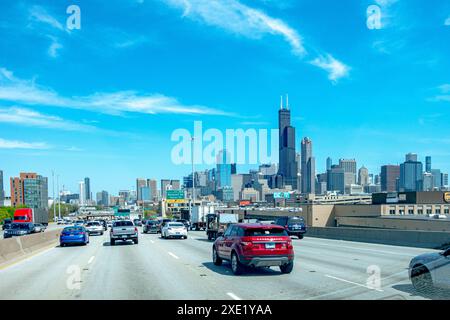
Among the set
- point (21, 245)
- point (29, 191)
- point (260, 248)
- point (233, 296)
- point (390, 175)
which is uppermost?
point (260, 248)

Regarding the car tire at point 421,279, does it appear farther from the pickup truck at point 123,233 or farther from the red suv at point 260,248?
the pickup truck at point 123,233

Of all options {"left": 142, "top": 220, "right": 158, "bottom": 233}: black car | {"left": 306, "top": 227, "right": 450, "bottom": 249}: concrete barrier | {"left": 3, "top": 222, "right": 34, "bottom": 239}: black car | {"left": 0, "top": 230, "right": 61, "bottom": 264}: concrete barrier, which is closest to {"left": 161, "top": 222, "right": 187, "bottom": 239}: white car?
{"left": 0, "top": 230, "right": 61, "bottom": 264}: concrete barrier

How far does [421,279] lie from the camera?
11070 millimetres

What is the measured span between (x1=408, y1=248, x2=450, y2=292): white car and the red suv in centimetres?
419

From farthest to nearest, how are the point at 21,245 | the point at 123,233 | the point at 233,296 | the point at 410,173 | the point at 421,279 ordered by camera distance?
the point at 410,173 < the point at 123,233 < the point at 21,245 < the point at 421,279 < the point at 233,296

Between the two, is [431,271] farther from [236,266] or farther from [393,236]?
[393,236]

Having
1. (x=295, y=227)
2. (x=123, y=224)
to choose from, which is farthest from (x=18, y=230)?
(x=295, y=227)

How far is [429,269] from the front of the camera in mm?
10734

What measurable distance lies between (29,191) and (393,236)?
169 m

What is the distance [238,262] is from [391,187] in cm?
19529

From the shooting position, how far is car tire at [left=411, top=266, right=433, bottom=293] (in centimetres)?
1075

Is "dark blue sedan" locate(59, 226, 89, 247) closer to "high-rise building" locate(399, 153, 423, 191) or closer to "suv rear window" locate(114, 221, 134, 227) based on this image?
"suv rear window" locate(114, 221, 134, 227)

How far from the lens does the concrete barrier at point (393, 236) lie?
2505 cm
